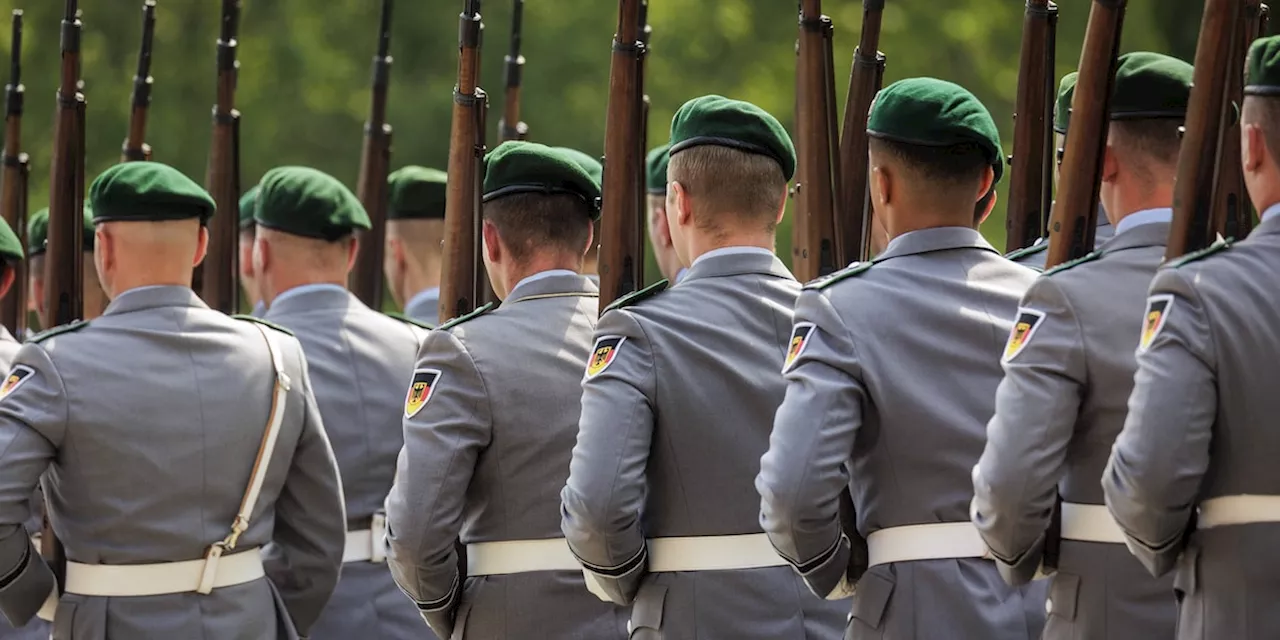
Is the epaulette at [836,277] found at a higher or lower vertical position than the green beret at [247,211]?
higher

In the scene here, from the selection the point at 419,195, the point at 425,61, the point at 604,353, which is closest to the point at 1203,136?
the point at 604,353

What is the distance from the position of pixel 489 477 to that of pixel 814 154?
1.57m

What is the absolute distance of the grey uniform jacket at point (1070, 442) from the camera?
4.16m

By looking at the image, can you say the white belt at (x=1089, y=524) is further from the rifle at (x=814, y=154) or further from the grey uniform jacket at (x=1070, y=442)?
the rifle at (x=814, y=154)

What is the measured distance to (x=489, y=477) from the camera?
525 cm

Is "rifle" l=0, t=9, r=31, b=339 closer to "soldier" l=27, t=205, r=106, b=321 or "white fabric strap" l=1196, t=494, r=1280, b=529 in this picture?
"soldier" l=27, t=205, r=106, b=321

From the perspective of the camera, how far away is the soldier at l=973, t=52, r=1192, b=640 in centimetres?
416

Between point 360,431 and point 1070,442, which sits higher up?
point 1070,442

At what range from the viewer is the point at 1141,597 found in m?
4.27

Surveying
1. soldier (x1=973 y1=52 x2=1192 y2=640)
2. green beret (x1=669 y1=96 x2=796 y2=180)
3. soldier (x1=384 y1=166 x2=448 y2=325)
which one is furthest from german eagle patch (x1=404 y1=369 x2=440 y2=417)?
soldier (x1=384 y1=166 x2=448 y2=325)

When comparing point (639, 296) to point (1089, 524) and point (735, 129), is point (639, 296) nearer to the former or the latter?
point (735, 129)

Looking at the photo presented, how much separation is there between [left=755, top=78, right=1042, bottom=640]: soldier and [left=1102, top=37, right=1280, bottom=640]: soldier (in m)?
0.59

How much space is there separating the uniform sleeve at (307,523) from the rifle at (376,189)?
2726mm

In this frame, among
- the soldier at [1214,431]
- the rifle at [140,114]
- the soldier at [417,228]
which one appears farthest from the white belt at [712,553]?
the rifle at [140,114]
